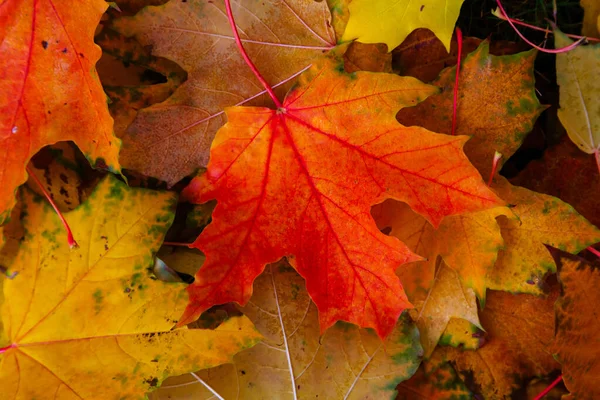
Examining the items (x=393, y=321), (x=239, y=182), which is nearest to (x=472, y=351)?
(x=393, y=321)

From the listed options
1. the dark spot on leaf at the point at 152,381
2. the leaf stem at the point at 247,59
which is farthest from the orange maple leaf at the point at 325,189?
the dark spot on leaf at the point at 152,381

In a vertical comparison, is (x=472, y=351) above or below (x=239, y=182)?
below

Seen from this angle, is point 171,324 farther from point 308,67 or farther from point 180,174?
point 308,67

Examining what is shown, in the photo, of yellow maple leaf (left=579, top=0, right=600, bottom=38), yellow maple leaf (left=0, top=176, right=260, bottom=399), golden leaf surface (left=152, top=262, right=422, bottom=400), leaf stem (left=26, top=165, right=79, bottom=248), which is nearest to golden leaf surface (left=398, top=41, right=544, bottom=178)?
yellow maple leaf (left=579, top=0, right=600, bottom=38)

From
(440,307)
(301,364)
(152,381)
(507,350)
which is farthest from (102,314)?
(507,350)

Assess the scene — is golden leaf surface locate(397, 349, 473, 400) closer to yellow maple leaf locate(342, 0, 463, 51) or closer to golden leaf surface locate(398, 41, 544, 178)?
golden leaf surface locate(398, 41, 544, 178)

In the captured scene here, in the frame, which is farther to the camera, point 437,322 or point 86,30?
point 437,322
